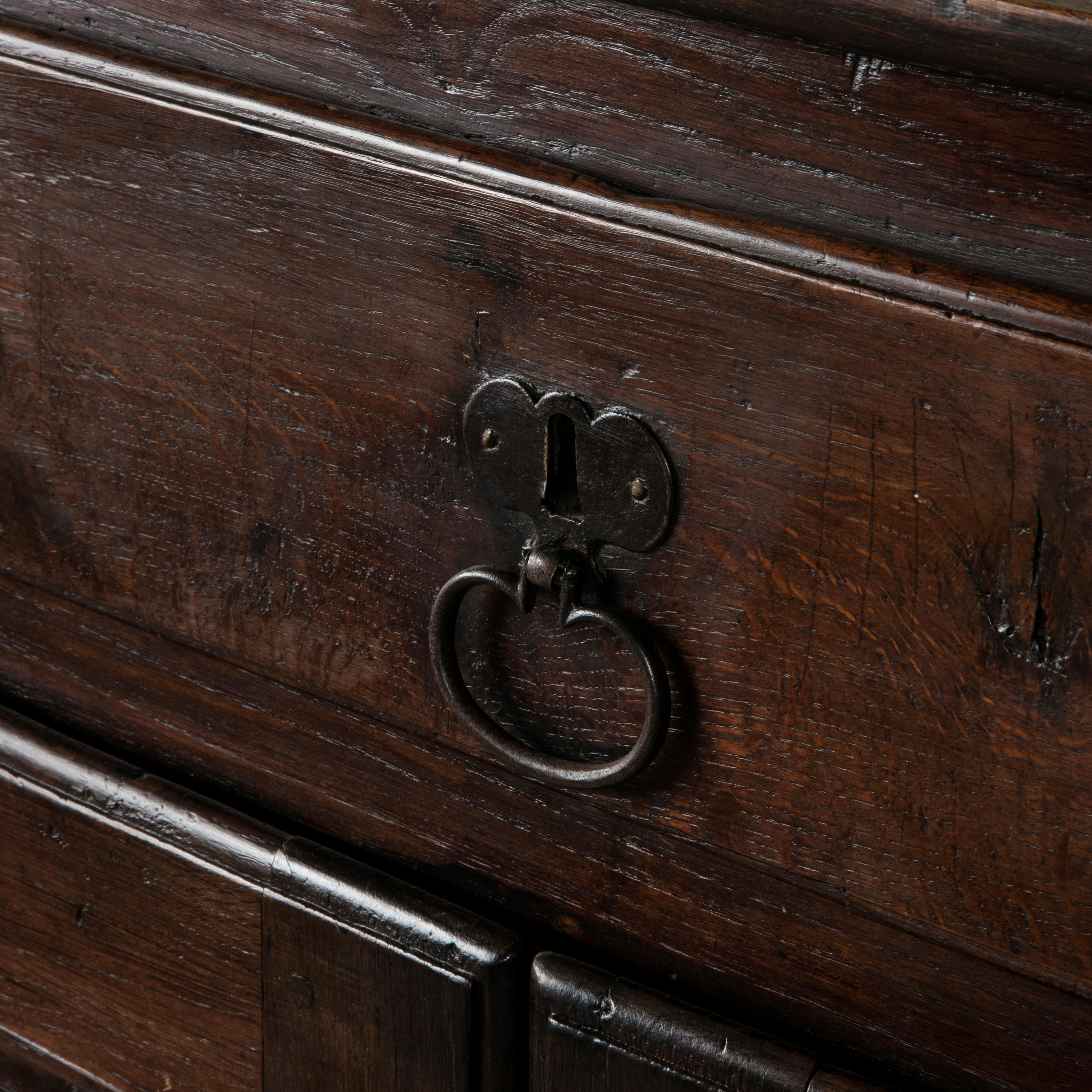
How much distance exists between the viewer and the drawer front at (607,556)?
405 millimetres

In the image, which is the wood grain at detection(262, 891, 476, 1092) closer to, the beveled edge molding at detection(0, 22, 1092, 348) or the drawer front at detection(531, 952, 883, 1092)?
the drawer front at detection(531, 952, 883, 1092)

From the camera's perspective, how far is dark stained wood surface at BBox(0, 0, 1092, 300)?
0.37m

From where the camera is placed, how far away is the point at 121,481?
0.60 meters

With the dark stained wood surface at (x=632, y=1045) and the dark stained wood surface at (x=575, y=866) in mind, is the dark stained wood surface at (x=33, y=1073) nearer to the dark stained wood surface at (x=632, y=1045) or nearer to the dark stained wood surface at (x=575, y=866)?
the dark stained wood surface at (x=575, y=866)

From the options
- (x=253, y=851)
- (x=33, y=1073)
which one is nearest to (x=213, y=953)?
(x=253, y=851)

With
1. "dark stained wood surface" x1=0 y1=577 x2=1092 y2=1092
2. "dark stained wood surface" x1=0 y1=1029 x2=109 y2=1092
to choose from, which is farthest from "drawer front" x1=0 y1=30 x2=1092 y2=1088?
"dark stained wood surface" x1=0 y1=1029 x2=109 y2=1092

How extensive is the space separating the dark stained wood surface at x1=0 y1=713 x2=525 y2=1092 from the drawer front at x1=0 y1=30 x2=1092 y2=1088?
0.04 metres

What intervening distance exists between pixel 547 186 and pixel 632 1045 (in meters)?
0.35

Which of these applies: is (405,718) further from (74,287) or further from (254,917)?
(74,287)

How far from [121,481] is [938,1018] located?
0.44m

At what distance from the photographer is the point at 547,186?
45cm

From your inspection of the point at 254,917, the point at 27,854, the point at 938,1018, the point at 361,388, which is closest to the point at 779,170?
the point at 361,388

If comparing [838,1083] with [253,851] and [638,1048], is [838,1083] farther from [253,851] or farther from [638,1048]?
[253,851]

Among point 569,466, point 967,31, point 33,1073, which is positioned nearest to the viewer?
point 967,31
